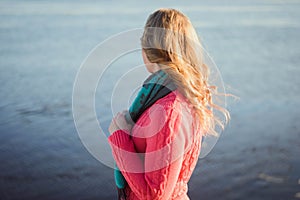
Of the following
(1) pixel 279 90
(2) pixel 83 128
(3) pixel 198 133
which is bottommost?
(1) pixel 279 90

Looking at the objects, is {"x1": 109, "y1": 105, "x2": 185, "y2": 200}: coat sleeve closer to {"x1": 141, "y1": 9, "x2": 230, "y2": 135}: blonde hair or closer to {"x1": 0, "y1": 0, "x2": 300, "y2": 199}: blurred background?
{"x1": 141, "y1": 9, "x2": 230, "y2": 135}: blonde hair

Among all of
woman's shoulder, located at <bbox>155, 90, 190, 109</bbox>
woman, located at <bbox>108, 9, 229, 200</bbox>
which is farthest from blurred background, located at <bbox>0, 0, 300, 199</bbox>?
woman's shoulder, located at <bbox>155, 90, 190, 109</bbox>

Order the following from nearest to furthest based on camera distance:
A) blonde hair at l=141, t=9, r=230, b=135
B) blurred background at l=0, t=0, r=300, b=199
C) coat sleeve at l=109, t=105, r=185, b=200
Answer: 1. coat sleeve at l=109, t=105, r=185, b=200
2. blonde hair at l=141, t=9, r=230, b=135
3. blurred background at l=0, t=0, r=300, b=199

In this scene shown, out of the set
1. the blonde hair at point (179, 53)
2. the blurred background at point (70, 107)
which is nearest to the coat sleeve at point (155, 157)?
the blonde hair at point (179, 53)

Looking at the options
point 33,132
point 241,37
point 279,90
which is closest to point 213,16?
point 241,37

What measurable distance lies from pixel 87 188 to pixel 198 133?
2.16 meters

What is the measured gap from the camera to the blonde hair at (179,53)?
5.67 ft

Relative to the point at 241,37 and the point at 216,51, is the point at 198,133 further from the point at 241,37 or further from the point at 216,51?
the point at 241,37

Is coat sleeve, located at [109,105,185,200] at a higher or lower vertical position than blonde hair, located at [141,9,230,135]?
lower

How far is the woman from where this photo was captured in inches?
64.6

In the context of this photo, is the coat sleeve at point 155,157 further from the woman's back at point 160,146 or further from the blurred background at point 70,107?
the blurred background at point 70,107

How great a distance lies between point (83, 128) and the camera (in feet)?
14.2

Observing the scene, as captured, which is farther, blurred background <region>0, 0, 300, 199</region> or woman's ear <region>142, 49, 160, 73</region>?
blurred background <region>0, 0, 300, 199</region>

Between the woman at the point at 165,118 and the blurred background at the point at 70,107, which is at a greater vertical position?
the woman at the point at 165,118
